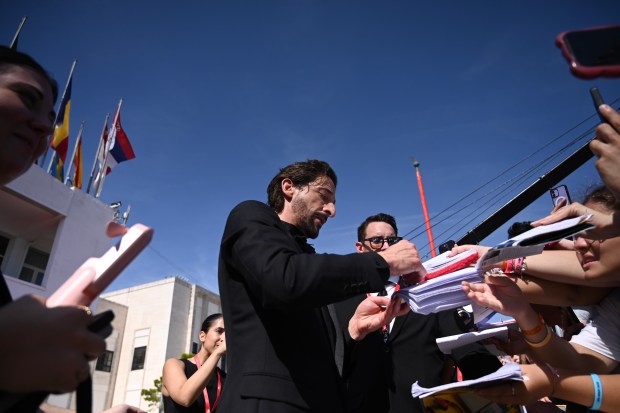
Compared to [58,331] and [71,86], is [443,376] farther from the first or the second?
[71,86]

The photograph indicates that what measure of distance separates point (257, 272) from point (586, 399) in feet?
5.09

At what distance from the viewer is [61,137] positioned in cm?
1465

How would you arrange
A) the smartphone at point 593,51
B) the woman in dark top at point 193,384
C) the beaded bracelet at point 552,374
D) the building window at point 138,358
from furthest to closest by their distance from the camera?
the building window at point 138,358 < the woman in dark top at point 193,384 < the beaded bracelet at point 552,374 < the smartphone at point 593,51

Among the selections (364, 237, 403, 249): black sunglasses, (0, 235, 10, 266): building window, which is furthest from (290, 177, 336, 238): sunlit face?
(0, 235, 10, 266): building window

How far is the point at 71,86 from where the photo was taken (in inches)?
612

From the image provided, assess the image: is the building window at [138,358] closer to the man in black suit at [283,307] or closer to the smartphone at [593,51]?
the man in black suit at [283,307]

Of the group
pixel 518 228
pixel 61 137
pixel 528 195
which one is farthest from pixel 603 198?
pixel 61 137

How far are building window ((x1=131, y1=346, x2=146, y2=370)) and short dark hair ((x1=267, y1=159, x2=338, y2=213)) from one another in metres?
34.8

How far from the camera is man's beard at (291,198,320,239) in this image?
91.7 inches

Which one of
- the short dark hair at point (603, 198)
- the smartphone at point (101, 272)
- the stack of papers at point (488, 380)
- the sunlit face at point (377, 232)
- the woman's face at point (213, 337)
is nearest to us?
the smartphone at point (101, 272)

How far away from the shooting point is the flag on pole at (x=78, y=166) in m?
16.3

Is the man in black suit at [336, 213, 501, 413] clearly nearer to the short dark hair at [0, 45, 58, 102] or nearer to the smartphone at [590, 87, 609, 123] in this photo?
the smartphone at [590, 87, 609, 123]

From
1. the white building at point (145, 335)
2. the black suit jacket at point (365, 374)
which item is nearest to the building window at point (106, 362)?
the white building at point (145, 335)

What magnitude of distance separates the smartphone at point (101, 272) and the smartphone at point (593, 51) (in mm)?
1195
